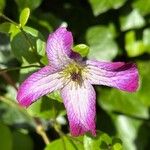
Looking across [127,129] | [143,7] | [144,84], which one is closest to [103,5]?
[143,7]

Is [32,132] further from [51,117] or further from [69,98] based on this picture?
[69,98]

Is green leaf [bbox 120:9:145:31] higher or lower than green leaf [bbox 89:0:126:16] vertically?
lower

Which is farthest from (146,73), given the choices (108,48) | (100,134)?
(100,134)

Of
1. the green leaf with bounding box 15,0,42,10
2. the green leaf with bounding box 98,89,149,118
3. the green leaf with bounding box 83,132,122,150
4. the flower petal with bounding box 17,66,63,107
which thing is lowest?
the green leaf with bounding box 83,132,122,150

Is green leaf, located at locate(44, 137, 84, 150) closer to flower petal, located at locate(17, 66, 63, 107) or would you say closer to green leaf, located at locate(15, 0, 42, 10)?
flower petal, located at locate(17, 66, 63, 107)

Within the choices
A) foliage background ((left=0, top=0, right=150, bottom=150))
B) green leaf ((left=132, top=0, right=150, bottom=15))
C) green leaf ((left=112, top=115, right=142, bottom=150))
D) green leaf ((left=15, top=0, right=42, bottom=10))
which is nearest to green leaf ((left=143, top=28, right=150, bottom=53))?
foliage background ((left=0, top=0, right=150, bottom=150))

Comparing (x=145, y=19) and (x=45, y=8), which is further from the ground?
A: (x=45, y=8)

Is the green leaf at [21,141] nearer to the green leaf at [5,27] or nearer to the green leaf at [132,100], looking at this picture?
the green leaf at [132,100]

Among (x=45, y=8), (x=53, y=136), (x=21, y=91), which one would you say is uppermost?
(x=45, y=8)
